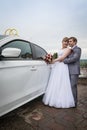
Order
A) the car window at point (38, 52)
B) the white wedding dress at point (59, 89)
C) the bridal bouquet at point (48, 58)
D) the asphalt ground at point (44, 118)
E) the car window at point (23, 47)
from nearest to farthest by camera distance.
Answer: the asphalt ground at point (44, 118) < the car window at point (23, 47) < the car window at point (38, 52) < the white wedding dress at point (59, 89) < the bridal bouquet at point (48, 58)

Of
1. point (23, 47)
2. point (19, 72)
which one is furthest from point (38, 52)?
point (19, 72)

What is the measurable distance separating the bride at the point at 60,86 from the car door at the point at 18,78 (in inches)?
16.1

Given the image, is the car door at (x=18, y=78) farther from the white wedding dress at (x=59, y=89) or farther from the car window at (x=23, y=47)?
the white wedding dress at (x=59, y=89)

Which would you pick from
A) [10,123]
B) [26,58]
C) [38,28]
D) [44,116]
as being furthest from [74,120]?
[38,28]

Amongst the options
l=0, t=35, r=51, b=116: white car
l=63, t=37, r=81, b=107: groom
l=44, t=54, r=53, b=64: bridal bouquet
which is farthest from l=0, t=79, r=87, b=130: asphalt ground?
l=44, t=54, r=53, b=64: bridal bouquet

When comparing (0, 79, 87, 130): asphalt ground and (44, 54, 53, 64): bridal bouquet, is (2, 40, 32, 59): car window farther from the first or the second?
(0, 79, 87, 130): asphalt ground

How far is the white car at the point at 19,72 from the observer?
269cm

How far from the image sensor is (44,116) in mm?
3500

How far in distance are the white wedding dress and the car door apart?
0.40m

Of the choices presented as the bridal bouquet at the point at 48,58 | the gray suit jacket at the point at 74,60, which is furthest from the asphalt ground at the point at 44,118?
the bridal bouquet at the point at 48,58

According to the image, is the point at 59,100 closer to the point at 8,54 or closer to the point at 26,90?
the point at 26,90

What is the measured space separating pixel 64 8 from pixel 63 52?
A: 3816 millimetres

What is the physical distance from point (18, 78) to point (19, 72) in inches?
4.1

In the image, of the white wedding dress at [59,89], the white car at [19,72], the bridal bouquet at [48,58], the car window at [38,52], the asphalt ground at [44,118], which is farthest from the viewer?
the bridal bouquet at [48,58]
